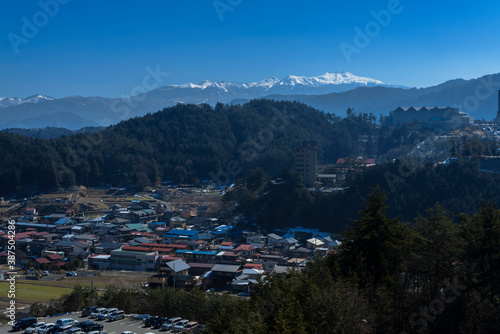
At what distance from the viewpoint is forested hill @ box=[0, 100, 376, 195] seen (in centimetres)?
3300

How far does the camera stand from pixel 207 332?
532cm

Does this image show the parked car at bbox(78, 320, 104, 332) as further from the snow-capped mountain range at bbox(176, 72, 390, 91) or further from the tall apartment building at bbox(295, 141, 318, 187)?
the snow-capped mountain range at bbox(176, 72, 390, 91)

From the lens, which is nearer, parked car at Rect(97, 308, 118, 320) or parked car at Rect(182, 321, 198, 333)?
parked car at Rect(182, 321, 198, 333)

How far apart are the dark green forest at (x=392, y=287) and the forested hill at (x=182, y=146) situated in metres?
26.4

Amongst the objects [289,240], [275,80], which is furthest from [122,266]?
[275,80]

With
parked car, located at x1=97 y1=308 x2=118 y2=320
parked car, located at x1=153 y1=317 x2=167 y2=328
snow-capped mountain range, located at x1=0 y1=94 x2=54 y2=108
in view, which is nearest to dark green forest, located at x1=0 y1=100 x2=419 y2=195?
parked car, located at x1=97 y1=308 x2=118 y2=320

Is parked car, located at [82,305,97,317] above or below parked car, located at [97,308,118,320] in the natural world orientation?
below

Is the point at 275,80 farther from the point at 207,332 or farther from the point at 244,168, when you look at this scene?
the point at 207,332

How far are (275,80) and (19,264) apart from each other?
154077mm

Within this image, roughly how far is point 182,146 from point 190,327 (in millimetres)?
31508

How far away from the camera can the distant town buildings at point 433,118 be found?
119 ft

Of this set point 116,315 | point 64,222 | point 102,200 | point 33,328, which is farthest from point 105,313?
point 102,200

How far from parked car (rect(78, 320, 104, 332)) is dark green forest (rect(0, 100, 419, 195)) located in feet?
78.0

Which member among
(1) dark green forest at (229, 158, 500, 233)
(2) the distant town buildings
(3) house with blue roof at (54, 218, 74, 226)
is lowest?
(3) house with blue roof at (54, 218, 74, 226)
